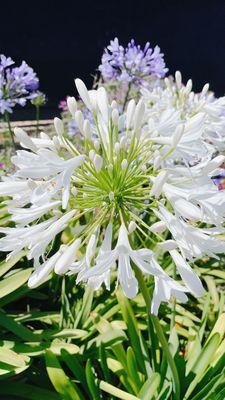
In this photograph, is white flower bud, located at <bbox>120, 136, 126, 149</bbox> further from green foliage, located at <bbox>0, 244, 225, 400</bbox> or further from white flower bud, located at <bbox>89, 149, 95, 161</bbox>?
green foliage, located at <bbox>0, 244, 225, 400</bbox>

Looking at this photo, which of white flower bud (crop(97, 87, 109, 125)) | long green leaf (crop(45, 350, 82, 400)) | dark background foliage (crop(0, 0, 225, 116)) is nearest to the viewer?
white flower bud (crop(97, 87, 109, 125))

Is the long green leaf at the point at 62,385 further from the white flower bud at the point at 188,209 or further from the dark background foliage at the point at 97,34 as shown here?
the dark background foliage at the point at 97,34

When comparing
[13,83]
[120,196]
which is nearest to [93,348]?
[120,196]

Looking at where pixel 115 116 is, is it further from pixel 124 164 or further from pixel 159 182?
pixel 159 182

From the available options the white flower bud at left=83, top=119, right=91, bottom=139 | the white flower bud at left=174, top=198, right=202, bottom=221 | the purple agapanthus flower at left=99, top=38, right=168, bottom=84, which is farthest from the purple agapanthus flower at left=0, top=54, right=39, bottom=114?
the white flower bud at left=174, top=198, right=202, bottom=221

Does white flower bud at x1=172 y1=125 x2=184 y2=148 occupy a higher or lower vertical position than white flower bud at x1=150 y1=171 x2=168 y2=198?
higher

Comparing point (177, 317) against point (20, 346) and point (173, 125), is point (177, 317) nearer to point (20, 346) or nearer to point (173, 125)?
point (20, 346)
